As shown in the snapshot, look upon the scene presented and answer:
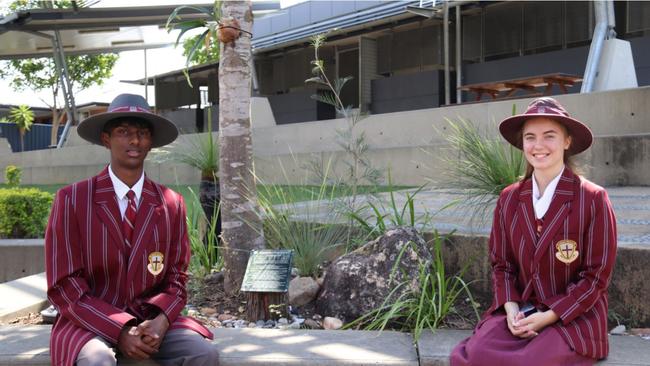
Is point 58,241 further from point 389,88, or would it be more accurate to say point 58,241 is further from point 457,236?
point 389,88

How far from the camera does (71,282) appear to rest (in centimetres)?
282

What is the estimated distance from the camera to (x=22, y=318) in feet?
13.7

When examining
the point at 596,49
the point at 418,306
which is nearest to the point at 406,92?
the point at 596,49

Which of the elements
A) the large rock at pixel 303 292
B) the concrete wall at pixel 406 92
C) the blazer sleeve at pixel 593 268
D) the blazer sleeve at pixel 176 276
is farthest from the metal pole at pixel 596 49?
the blazer sleeve at pixel 176 276

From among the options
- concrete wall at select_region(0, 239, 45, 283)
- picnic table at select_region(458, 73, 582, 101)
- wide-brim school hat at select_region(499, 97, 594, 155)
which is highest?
picnic table at select_region(458, 73, 582, 101)

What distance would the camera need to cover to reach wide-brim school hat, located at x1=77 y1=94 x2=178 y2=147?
2.97 m

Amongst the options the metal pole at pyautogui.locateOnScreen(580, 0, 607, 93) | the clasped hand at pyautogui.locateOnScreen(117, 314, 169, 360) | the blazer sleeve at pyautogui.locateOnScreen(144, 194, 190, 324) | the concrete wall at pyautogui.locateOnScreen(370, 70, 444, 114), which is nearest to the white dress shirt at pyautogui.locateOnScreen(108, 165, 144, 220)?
the blazer sleeve at pyautogui.locateOnScreen(144, 194, 190, 324)

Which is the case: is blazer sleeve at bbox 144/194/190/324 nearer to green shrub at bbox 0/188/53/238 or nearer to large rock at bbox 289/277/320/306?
large rock at bbox 289/277/320/306

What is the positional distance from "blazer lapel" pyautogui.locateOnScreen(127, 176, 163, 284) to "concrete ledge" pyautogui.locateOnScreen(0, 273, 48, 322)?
5.43 ft

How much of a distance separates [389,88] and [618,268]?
45.1 ft

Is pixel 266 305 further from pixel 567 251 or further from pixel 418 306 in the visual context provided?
pixel 567 251

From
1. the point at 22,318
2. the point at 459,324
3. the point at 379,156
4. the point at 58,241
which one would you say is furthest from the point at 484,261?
the point at 379,156

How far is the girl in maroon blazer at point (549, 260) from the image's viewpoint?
2.68 m

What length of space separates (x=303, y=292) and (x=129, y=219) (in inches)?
60.5
